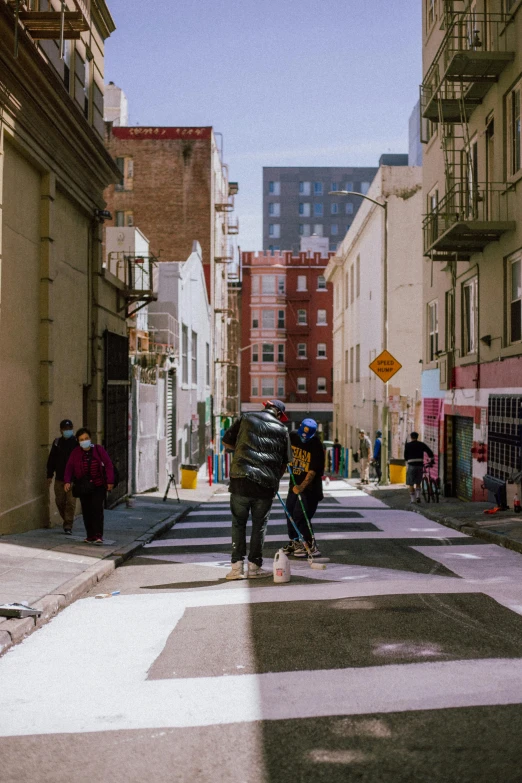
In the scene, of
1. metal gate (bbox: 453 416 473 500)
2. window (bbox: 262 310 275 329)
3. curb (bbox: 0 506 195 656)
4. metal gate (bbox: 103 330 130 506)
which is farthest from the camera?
window (bbox: 262 310 275 329)

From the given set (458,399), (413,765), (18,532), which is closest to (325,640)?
(413,765)

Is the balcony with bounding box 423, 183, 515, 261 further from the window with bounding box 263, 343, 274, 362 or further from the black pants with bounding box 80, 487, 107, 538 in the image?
the window with bounding box 263, 343, 274, 362

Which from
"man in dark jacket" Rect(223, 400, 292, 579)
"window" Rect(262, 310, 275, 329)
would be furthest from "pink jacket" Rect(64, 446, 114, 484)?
"window" Rect(262, 310, 275, 329)

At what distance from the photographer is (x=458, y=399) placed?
23328mm

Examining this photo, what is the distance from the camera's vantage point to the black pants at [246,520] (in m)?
9.54

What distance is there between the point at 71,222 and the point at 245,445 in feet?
31.3

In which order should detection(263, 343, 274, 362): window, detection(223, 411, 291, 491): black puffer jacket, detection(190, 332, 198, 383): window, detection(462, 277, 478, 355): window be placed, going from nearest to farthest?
detection(223, 411, 291, 491): black puffer jacket < detection(462, 277, 478, 355): window < detection(190, 332, 198, 383): window < detection(263, 343, 274, 362): window

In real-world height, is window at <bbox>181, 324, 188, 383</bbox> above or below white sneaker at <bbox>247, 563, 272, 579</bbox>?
above

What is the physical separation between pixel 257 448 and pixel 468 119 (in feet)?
49.5

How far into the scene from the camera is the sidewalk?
8320mm

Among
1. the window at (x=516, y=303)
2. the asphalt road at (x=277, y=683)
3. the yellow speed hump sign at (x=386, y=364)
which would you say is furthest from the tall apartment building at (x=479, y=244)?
the asphalt road at (x=277, y=683)

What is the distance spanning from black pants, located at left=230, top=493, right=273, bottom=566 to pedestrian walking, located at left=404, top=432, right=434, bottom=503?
11.0 m

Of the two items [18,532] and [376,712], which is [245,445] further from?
[18,532]

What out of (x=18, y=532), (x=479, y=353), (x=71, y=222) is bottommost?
(x=18, y=532)
